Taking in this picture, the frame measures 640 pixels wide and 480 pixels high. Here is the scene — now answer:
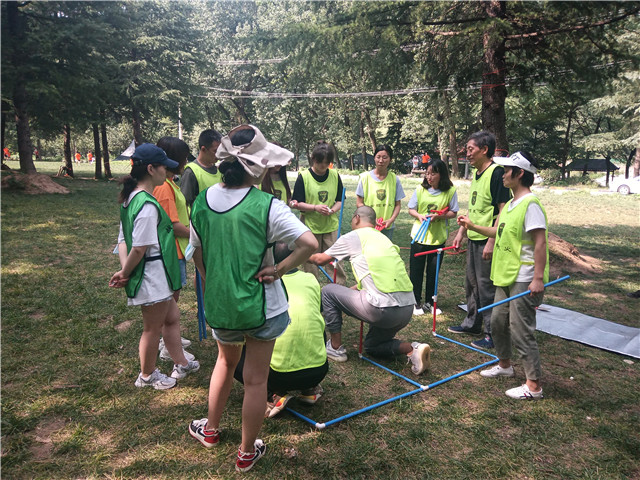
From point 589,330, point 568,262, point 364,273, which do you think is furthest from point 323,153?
point 568,262

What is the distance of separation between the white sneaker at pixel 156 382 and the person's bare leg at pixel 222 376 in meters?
0.89

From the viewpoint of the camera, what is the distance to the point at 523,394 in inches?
131

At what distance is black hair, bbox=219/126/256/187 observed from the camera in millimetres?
2172

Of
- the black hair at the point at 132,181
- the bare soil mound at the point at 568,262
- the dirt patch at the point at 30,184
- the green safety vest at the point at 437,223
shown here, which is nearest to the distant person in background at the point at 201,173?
the black hair at the point at 132,181

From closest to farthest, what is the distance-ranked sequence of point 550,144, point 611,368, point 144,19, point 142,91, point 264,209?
point 264,209 → point 611,368 → point 142,91 → point 144,19 → point 550,144

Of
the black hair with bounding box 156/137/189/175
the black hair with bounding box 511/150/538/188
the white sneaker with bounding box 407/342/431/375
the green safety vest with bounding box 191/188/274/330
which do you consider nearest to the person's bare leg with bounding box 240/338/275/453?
the green safety vest with bounding box 191/188/274/330

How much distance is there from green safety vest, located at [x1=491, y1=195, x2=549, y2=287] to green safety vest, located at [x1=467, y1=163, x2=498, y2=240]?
78cm

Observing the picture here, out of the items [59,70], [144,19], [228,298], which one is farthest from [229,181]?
[144,19]

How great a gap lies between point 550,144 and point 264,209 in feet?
126

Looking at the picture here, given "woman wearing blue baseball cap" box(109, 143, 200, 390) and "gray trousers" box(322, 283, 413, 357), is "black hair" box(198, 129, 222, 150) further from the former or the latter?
"gray trousers" box(322, 283, 413, 357)

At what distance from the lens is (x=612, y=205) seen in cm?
1661

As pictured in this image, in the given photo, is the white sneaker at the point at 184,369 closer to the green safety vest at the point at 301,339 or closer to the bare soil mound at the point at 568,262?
the green safety vest at the point at 301,339

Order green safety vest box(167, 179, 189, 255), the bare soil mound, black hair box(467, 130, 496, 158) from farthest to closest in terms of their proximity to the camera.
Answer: the bare soil mound → black hair box(467, 130, 496, 158) → green safety vest box(167, 179, 189, 255)

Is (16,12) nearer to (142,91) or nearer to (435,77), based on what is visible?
(142,91)
